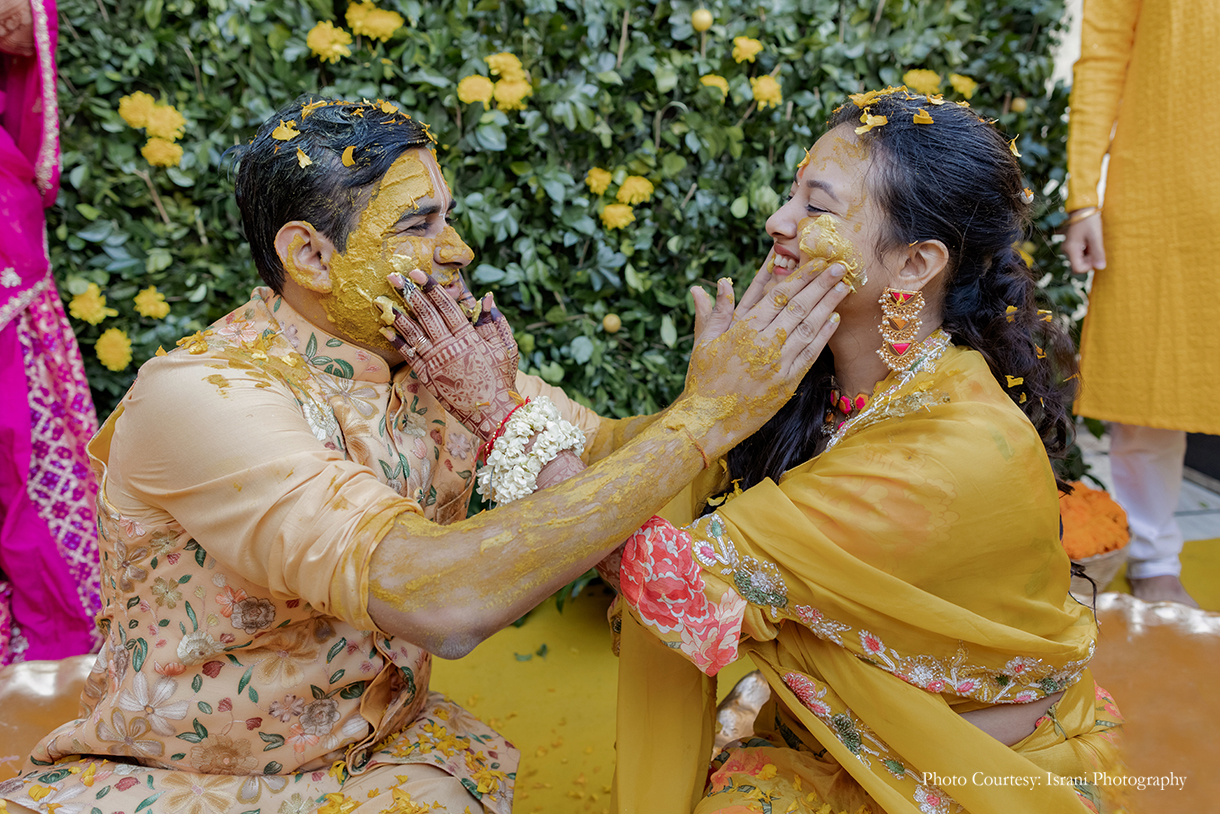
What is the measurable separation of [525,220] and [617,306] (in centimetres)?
54

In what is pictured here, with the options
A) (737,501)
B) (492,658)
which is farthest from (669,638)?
(492,658)

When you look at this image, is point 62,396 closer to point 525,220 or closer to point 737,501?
point 525,220

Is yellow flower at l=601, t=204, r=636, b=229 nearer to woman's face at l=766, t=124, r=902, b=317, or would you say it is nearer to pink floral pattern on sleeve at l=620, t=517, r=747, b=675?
woman's face at l=766, t=124, r=902, b=317

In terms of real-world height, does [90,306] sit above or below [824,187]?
below

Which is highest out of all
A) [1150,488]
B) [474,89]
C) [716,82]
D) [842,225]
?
[474,89]

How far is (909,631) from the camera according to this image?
159cm

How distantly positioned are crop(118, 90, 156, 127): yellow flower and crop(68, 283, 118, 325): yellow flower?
65 centimetres

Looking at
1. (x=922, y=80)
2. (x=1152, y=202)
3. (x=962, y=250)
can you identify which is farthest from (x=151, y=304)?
(x=1152, y=202)

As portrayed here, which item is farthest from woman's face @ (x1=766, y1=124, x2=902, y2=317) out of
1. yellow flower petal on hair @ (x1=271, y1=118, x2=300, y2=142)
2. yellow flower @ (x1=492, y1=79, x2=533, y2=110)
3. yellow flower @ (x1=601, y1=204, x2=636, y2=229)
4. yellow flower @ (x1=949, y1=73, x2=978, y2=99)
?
yellow flower @ (x1=949, y1=73, x2=978, y2=99)

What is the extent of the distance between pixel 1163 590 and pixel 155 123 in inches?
178

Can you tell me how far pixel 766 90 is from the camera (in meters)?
3.44

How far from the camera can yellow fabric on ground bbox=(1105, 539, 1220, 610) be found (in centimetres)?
374

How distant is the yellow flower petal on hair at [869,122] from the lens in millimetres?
1845

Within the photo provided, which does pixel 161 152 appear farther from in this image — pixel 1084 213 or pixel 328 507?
pixel 1084 213
